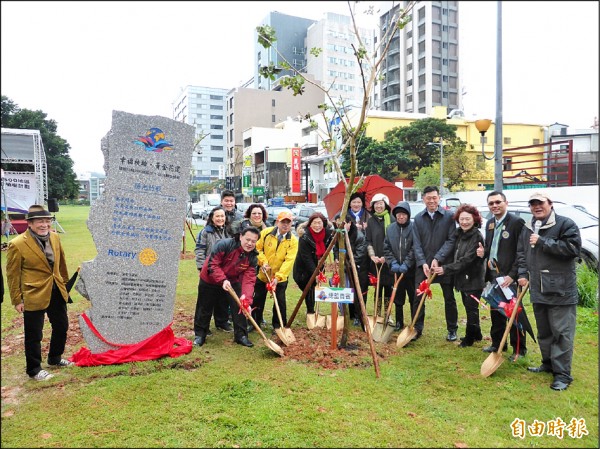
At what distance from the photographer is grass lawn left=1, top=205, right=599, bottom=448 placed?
311 cm

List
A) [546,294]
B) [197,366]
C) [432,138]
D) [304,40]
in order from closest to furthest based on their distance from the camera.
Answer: [546,294] < [197,366] < [304,40] < [432,138]

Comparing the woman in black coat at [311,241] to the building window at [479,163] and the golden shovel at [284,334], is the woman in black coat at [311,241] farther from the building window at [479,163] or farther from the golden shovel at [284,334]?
the building window at [479,163]

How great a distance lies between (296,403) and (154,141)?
3.24 metres

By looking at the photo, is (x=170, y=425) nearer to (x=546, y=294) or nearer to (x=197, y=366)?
(x=197, y=366)

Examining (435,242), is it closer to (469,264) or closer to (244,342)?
(469,264)

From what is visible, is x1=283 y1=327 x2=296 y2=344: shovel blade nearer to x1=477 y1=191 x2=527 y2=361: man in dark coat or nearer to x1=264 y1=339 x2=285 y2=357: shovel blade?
x1=264 y1=339 x2=285 y2=357: shovel blade

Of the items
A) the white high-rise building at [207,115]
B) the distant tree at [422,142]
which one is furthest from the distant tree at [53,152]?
the white high-rise building at [207,115]

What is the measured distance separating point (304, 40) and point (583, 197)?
963cm

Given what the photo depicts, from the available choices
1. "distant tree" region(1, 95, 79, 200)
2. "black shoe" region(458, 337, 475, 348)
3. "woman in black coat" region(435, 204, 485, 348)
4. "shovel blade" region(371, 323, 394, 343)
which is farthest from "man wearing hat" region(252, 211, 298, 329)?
"distant tree" region(1, 95, 79, 200)

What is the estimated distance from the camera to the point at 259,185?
55.8 m

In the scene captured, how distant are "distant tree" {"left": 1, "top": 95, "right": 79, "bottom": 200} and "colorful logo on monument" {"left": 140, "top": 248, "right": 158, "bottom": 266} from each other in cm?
2547

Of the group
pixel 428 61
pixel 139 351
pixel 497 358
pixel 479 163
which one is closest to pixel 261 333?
pixel 139 351

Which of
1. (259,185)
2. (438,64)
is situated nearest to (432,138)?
(438,64)

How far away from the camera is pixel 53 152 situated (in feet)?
93.2
